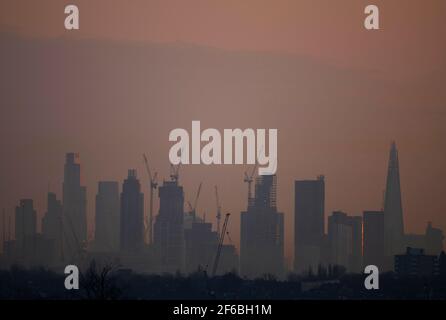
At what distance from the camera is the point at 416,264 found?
515ft

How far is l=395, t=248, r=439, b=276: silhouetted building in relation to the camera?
148663mm

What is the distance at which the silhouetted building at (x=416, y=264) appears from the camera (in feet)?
488

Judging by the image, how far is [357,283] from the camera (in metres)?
144

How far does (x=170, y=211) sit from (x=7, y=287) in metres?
65.3
